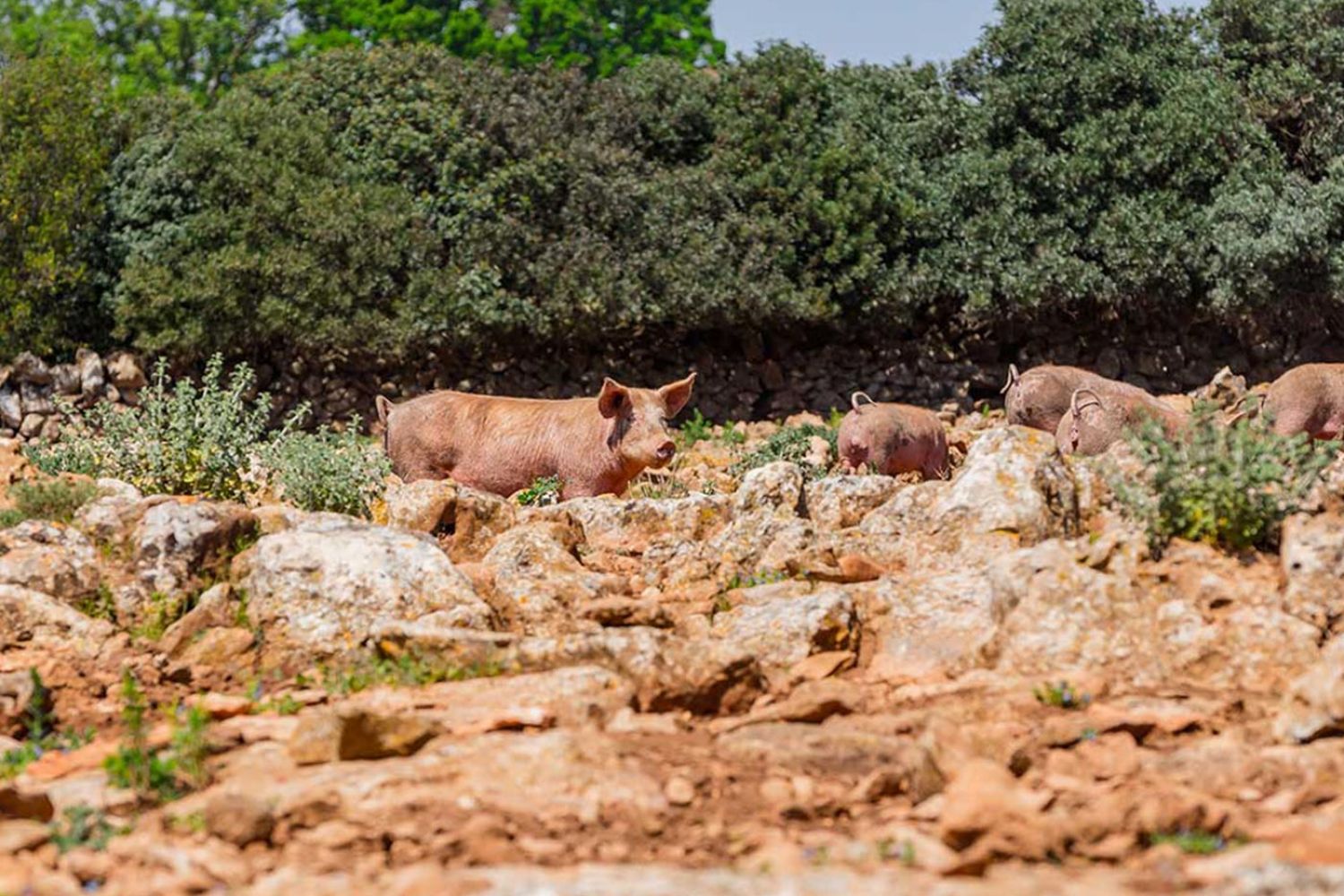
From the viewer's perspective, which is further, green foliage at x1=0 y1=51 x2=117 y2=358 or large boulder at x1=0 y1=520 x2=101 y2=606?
green foliage at x1=0 y1=51 x2=117 y2=358

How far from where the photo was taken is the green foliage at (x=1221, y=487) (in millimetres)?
8992

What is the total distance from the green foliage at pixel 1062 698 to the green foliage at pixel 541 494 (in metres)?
6.33

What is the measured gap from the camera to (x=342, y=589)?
947cm

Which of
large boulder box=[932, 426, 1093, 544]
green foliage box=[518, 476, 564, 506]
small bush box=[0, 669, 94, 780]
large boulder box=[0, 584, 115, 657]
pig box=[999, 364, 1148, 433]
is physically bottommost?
small bush box=[0, 669, 94, 780]

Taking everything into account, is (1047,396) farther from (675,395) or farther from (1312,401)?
(675,395)

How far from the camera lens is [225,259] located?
89.3 feet

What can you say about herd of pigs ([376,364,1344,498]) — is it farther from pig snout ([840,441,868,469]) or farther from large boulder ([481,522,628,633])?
large boulder ([481,522,628,633])

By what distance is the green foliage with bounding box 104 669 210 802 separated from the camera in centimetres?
734

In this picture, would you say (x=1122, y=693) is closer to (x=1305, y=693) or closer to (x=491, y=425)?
(x=1305, y=693)

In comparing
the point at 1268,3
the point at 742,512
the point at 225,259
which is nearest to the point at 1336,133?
the point at 1268,3

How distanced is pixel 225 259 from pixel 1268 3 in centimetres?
1543

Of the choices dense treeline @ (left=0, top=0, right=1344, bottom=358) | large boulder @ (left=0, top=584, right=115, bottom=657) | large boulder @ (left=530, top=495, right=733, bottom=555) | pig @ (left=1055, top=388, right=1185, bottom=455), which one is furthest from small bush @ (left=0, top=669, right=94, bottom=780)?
dense treeline @ (left=0, top=0, right=1344, bottom=358)

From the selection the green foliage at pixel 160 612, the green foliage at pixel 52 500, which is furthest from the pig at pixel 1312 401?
the green foliage at pixel 160 612

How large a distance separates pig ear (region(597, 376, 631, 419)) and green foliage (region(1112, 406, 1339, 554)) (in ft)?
19.6
